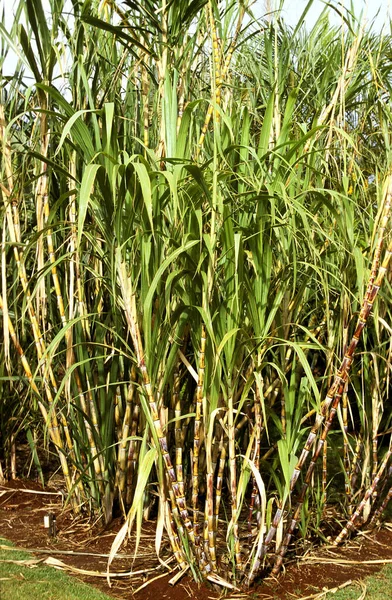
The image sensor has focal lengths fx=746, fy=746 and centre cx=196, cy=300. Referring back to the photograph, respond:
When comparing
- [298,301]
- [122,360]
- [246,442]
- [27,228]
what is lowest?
[246,442]

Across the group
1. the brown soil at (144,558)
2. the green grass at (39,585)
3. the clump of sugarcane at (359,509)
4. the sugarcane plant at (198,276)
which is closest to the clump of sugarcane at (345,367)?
the sugarcane plant at (198,276)

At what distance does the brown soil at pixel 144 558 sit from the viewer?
212cm

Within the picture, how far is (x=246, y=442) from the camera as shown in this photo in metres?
2.60

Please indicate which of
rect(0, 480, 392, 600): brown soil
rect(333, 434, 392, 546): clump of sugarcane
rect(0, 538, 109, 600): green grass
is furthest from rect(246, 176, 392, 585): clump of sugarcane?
rect(0, 538, 109, 600): green grass

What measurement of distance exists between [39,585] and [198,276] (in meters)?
1.04

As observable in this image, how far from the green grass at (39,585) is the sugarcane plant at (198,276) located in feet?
0.87

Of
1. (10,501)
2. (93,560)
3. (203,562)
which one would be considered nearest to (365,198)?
(203,562)

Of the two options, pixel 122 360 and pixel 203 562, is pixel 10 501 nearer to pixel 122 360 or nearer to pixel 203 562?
pixel 122 360

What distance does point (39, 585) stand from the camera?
219 centimetres

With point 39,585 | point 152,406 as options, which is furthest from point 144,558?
point 152,406

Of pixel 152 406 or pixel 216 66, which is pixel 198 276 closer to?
pixel 152 406

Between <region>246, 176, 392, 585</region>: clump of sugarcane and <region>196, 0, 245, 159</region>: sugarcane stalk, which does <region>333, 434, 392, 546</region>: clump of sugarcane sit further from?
<region>196, 0, 245, 159</region>: sugarcane stalk

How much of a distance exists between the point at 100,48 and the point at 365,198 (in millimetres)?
1078

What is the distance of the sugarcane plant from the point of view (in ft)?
6.30
